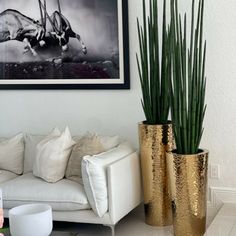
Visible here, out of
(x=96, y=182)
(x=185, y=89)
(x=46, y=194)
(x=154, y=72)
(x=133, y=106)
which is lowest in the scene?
(x=46, y=194)

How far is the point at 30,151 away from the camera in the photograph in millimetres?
4445

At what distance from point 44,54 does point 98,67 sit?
559 mm

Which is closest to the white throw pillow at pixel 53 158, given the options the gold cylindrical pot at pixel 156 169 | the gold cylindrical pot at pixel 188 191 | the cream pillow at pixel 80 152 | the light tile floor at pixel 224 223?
the cream pillow at pixel 80 152

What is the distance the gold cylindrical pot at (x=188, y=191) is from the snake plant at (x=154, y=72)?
401mm

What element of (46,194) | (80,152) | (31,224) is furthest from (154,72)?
(31,224)

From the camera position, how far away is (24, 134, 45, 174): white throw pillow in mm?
4418

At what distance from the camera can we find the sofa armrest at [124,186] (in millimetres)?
3693

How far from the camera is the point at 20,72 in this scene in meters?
4.79

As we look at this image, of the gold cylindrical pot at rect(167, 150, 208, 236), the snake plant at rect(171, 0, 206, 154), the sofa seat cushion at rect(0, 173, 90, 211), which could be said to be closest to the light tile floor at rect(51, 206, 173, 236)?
the gold cylindrical pot at rect(167, 150, 208, 236)

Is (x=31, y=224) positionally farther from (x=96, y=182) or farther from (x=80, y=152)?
(x=80, y=152)

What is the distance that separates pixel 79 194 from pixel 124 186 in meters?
0.36

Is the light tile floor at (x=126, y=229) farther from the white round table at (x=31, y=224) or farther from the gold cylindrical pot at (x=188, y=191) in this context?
the white round table at (x=31, y=224)

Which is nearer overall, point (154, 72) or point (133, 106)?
point (154, 72)

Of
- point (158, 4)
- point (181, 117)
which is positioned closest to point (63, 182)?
point (181, 117)
